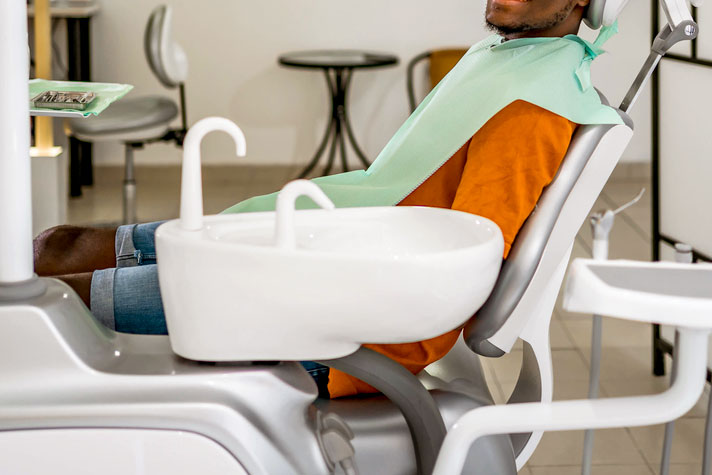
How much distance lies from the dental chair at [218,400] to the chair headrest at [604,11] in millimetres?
270

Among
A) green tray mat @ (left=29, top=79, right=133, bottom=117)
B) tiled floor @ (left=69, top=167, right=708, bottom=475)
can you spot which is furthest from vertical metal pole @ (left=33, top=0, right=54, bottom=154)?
green tray mat @ (left=29, top=79, right=133, bottom=117)

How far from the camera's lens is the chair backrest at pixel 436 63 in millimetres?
5289

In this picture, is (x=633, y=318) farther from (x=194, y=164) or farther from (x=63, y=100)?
(x=63, y=100)

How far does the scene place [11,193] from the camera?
115 cm

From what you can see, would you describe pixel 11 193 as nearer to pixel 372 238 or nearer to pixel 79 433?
pixel 79 433

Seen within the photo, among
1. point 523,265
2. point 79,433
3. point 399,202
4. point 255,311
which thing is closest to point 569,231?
point 523,265

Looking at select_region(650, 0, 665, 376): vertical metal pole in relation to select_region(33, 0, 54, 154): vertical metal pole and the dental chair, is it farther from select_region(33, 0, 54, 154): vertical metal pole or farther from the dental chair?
select_region(33, 0, 54, 154): vertical metal pole

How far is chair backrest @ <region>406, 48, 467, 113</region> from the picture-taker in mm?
5289

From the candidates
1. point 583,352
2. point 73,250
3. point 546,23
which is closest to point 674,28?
point 546,23

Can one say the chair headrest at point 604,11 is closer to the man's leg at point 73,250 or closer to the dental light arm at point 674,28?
the dental light arm at point 674,28

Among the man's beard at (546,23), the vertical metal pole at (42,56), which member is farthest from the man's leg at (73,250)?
the vertical metal pole at (42,56)

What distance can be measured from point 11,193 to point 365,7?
4.54 m

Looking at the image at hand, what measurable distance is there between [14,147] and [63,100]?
40 centimetres

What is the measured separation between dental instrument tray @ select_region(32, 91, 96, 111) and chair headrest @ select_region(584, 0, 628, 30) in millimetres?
857
